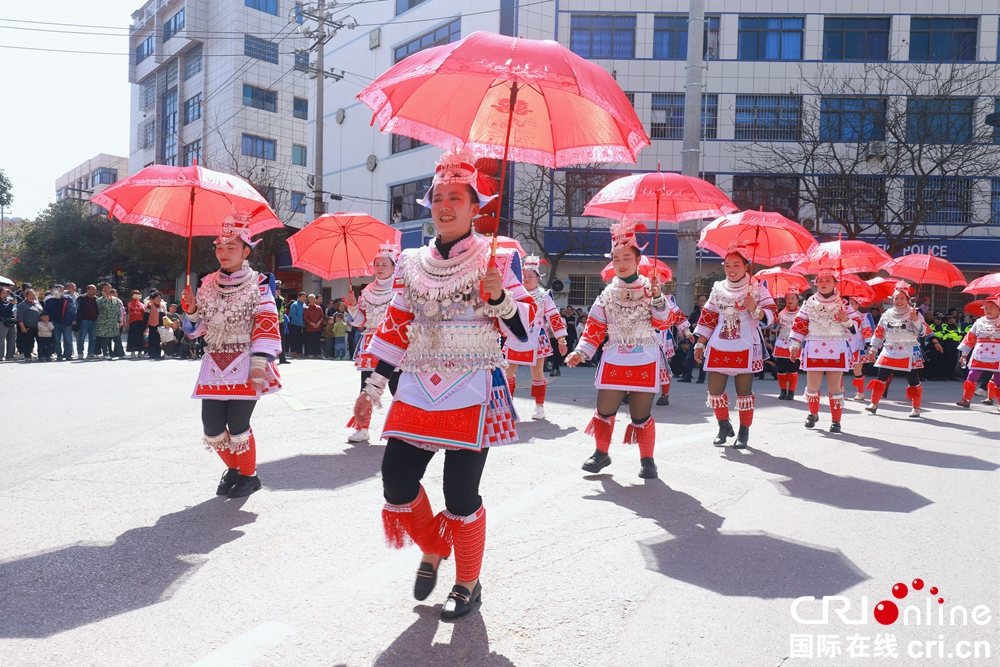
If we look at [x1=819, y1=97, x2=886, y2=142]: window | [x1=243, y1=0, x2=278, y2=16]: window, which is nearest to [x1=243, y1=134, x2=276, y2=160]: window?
[x1=243, y1=0, x2=278, y2=16]: window

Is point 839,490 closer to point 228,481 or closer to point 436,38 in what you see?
point 228,481

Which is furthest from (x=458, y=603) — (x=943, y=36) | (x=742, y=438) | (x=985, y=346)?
(x=943, y=36)

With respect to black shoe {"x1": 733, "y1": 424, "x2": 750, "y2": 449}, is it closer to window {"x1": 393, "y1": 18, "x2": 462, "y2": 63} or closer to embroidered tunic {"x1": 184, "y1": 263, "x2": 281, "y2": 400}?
embroidered tunic {"x1": 184, "y1": 263, "x2": 281, "y2": 400}

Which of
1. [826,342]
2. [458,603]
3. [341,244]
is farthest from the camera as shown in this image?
[826,342]

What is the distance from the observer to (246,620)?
331cm

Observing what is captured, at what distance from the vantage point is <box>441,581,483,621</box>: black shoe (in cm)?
336

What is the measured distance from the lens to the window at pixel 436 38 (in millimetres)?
30531

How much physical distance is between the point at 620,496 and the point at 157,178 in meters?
4.34

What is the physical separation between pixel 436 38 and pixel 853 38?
16909mm

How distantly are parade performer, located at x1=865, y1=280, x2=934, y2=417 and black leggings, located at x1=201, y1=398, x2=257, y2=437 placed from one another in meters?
9.67

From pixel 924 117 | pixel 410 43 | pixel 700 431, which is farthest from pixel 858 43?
pixel 700 431

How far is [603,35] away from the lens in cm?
2986

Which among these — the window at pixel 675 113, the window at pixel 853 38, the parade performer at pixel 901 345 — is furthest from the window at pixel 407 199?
the parade performer at pixel 901 345

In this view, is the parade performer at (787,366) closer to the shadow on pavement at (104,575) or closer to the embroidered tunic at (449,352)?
the embroidered tunic at (449,352)
